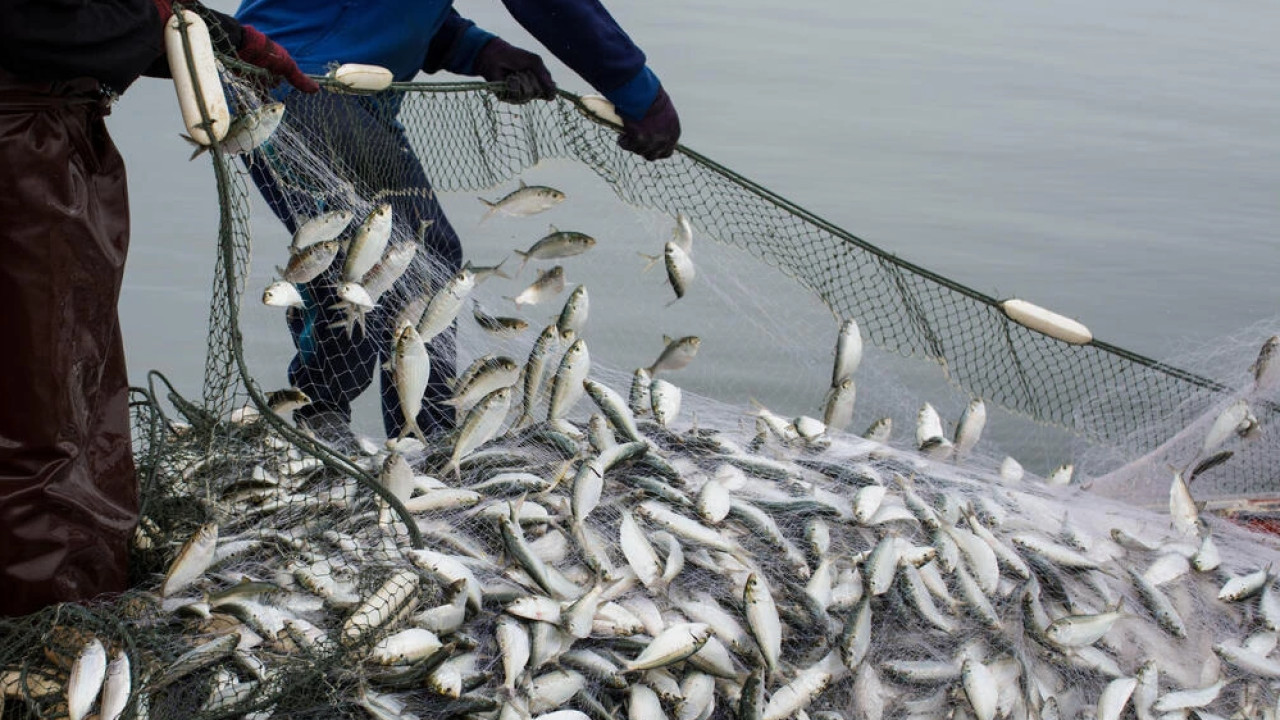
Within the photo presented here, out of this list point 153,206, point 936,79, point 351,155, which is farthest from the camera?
point 936,79

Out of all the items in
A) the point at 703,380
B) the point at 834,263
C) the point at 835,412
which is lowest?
the point at 703,380

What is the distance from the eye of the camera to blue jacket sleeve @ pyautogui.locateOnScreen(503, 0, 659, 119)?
4.17m

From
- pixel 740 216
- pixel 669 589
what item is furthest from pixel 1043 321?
pixel 669 589

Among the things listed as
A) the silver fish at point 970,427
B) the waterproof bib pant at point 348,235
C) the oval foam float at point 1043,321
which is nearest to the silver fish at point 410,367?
the waterproof bib pant at point 348,235

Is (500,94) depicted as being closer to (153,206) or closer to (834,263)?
(834,263)

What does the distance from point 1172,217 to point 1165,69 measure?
5210 mm

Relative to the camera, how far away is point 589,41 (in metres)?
4.18

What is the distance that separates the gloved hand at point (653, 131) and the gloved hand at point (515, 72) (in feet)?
0.90

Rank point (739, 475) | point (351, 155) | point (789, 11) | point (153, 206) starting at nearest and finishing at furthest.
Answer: point (739, 475)
point (351, 155)
point (153, 206)
point (789, 11)

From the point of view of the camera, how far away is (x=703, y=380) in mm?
6445

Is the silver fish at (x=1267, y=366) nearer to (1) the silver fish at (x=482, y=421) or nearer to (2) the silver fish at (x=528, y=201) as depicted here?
(2) the silver fish at (x=528, y=201)

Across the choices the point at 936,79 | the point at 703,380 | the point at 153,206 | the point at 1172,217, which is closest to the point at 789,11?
the point at 936,79

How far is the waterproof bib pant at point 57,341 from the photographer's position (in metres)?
2.60

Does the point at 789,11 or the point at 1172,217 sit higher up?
the point at 789,11
